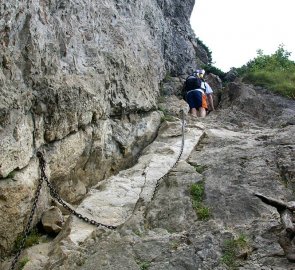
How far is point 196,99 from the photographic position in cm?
1850

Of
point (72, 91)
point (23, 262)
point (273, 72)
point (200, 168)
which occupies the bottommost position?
point (23, 262)

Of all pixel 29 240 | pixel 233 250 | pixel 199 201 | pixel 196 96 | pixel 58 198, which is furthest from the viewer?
pixel 196 96

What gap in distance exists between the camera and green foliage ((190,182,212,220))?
764cm

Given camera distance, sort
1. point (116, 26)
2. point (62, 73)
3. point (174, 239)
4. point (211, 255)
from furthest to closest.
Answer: point (116, 26) < point (62, 73) < point (174, 239) < point (211, 255)

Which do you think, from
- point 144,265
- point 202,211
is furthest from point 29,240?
point 202,211

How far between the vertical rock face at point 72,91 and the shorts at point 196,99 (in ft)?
6.36

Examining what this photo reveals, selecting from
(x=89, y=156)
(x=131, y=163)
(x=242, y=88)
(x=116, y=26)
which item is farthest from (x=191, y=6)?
(x=89, y=156)

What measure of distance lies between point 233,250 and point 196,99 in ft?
41.4

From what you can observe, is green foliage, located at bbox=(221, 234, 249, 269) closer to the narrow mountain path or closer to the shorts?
the narrow mountain path

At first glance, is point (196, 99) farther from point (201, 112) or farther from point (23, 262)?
point (23, 262)

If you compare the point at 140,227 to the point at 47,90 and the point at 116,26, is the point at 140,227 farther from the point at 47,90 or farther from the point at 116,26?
the point at 116,26

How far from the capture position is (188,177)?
9.37 meters

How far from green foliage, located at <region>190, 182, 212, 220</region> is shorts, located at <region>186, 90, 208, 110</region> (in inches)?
387

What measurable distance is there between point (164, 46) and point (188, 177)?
43.8ft
